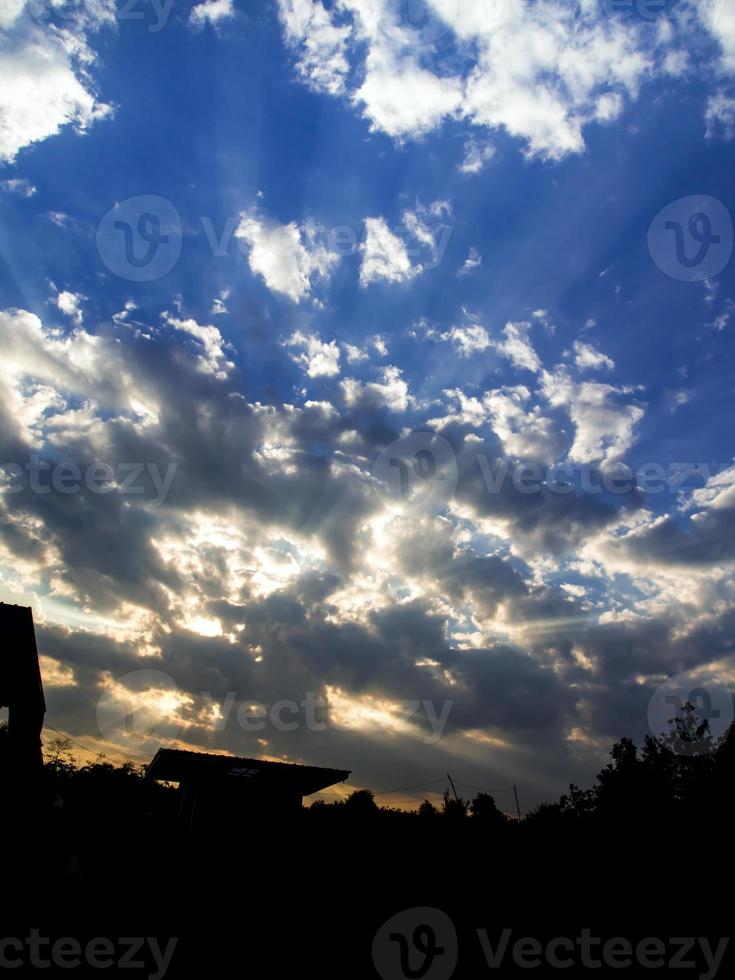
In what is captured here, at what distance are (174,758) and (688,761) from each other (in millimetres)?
61993

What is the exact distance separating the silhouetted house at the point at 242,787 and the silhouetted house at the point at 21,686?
22.5 ft

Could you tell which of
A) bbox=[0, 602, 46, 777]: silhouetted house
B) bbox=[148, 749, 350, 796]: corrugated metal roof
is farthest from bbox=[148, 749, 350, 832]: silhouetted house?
bbox=[0, 602, 46, 777]: silhouetted house

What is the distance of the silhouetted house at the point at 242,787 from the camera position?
2080 cm

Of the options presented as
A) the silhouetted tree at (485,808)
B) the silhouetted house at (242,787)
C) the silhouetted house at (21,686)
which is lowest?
the silhouetted tree at (485,808)

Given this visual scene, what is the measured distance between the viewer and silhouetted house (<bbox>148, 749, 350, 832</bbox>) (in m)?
20.8

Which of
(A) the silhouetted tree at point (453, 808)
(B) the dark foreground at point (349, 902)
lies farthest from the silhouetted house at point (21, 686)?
(A) the silhouetted tree at point (453, 808)

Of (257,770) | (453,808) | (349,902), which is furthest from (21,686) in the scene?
(453,808)

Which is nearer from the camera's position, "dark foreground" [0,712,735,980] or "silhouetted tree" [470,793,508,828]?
"dark foreground" [0,712,735,980]

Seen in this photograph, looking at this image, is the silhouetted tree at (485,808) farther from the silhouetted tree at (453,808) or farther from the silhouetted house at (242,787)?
the silhouetted house at (242,787)

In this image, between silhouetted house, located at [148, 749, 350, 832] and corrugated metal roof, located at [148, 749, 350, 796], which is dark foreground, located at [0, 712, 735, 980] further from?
corrugated metal roof, located at [148, 749, 350, 796]

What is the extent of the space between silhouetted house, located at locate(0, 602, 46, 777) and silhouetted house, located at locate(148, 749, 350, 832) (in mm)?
6850

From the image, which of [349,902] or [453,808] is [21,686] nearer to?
[349,902]

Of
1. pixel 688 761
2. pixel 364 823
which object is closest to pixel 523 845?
pixel 364 823

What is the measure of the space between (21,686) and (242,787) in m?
10.8
